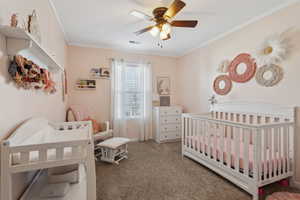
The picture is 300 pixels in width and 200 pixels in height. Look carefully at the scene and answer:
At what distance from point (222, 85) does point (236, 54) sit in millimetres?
607

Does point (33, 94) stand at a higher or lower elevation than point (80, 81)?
lower

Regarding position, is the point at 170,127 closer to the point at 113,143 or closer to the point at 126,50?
the point at 113,143

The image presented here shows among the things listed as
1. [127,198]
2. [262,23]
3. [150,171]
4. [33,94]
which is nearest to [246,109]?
[262,23]

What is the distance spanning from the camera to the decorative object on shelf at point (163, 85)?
165 inches

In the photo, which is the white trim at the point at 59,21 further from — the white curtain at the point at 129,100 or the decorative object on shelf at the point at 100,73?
the white curtain at the point at 129,100

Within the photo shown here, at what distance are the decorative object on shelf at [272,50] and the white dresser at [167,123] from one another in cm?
211

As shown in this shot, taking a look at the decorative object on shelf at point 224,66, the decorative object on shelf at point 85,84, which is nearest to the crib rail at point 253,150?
the decorative object on shelf at point 224,66

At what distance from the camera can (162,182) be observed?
2.00m

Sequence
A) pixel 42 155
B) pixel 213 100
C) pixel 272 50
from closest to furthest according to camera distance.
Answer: pixel 42 155 → pixel 272 50 → pixel 213 100

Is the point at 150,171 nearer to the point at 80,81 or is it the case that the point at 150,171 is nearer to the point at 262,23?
the point at 80,81

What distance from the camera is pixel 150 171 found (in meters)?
2.30

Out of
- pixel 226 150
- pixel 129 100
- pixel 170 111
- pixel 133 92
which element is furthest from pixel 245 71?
pixel 129 100

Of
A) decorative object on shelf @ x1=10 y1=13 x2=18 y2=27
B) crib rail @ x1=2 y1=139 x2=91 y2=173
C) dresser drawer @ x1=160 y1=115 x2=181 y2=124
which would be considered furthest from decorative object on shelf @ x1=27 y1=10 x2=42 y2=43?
A: dresser drawer @ x1=160 y1=115 x2=181 y2=124

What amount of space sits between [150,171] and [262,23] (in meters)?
2.83
